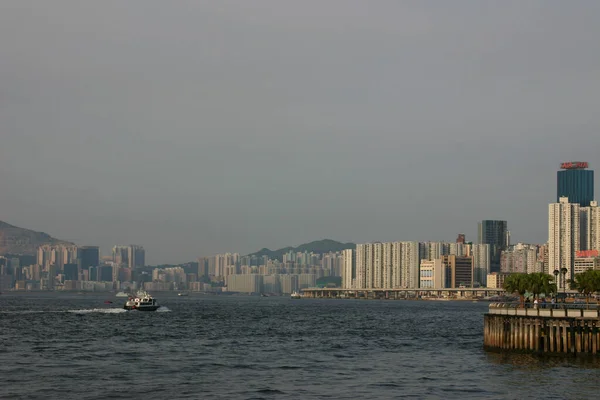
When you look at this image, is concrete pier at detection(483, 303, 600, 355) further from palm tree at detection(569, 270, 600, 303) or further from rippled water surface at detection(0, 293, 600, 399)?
palm tree at detection(569, 270, 600, 303)

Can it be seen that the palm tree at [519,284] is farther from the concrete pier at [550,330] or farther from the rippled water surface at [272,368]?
the concrete pier at [550,330]

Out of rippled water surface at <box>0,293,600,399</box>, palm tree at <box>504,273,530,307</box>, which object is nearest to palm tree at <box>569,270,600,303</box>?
palm tree at <box>504,273,530,307</box>

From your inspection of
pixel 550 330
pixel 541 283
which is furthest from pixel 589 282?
pixel 550 330

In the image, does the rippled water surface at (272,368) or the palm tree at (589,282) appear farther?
the palm tree at (589,282)

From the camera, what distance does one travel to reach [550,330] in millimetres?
82750

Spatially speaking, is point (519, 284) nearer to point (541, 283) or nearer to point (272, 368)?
point (541, 283)

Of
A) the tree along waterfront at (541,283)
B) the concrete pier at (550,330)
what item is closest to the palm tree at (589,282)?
the tree along waterfront at (541,283)

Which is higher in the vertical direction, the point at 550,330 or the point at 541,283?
the point at 541,283

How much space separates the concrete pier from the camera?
264 ft

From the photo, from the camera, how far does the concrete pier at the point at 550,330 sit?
264 ft

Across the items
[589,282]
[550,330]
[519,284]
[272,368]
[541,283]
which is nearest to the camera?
[272,368]

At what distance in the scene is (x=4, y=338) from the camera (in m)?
113

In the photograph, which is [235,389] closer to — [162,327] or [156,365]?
[156,365]

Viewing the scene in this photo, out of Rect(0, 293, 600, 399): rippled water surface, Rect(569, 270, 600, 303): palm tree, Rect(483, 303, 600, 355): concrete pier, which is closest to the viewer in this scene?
Rect(0, 293, 600, 399): rippled water surface
